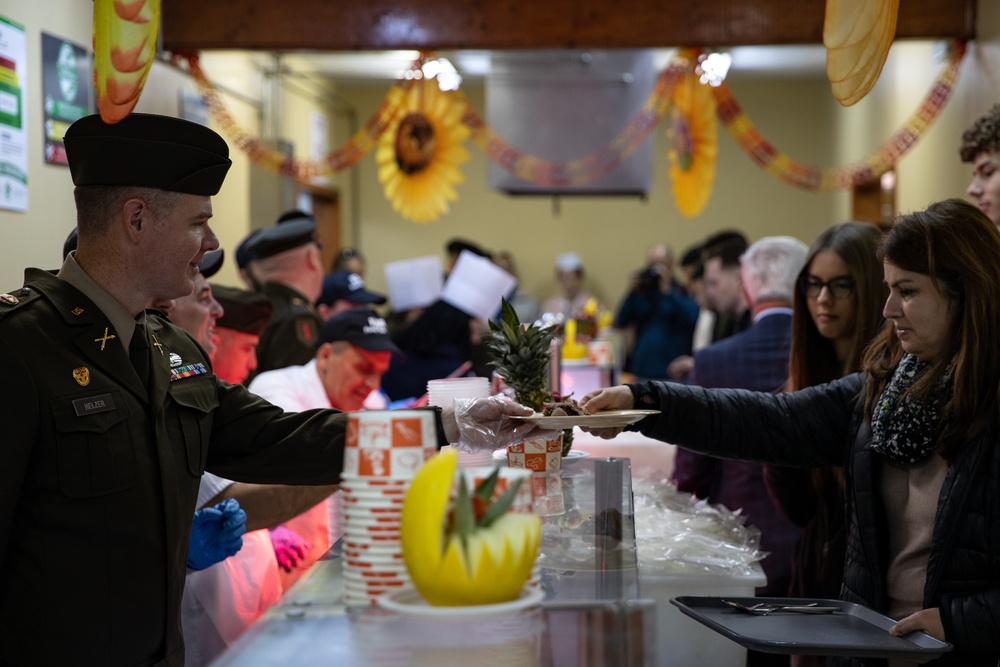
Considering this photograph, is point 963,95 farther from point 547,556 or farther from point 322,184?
point 322,184

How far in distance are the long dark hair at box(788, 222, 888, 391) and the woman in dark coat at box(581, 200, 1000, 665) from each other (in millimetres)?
506

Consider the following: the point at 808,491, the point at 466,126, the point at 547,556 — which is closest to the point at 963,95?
the point at 466,126

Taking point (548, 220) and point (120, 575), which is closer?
point (120, 575)

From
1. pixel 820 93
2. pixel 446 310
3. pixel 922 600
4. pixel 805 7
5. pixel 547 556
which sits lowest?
pixel 922 600

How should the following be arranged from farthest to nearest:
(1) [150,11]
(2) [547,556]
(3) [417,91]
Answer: (3) [417,91]
(2) [547,556]
(1) [150,11]

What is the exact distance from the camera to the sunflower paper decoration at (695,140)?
6.28m

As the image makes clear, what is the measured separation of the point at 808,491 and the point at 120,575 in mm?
1804

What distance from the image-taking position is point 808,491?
2766 millimetres

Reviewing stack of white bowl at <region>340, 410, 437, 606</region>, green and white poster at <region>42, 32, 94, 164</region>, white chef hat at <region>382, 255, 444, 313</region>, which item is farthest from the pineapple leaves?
white chef hat at <region>382, 255, 444, 313</region>

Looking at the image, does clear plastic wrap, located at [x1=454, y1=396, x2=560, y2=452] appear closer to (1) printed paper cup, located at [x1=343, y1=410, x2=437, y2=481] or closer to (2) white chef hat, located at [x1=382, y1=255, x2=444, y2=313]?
(1) printed paper cup, located at [x1=343, y1=410, x2=437, y2=481]

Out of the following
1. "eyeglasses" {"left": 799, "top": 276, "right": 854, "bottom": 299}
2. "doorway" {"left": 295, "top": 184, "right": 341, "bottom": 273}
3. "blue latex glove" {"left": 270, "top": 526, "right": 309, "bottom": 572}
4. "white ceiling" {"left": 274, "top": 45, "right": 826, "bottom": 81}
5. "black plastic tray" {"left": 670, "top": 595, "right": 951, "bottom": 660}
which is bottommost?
"blue latex glove" {"left": 270, "top": 526, "right": 309, "bottom": 572}

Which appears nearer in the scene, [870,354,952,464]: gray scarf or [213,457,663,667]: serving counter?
[213,457,663,667]: serving counter

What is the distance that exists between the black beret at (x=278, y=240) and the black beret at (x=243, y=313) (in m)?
1.33

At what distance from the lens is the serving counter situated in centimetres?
119
